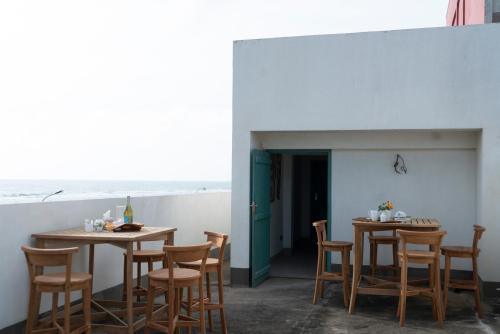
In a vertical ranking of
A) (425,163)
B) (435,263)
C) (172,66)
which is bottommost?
(435,263)

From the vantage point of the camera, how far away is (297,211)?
42.8 feet

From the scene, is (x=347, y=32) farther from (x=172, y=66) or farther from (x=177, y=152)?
(x=177, y=152)

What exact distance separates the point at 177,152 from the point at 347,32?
33.5m

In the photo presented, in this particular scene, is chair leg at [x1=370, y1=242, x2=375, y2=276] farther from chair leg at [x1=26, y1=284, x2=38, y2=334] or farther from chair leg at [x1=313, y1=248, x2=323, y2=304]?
chair leg at [x1=26, y1=284, x2=38, y2=334]

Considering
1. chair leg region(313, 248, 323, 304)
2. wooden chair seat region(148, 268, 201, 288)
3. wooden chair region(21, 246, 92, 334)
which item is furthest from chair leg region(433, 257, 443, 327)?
wooden chair region(21, 246, 92, 334)

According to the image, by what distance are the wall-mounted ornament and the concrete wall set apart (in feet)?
0.86

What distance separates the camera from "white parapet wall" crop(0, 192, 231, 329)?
509cm

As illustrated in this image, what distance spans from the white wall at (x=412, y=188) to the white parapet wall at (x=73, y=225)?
2.49m

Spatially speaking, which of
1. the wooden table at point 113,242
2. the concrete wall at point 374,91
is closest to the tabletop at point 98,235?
the wooden table at point 113,242

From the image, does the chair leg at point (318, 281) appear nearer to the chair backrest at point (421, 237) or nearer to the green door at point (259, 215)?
the green door at point (259, 215)

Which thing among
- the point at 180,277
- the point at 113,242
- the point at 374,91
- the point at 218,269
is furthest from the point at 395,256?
the point at 113,242

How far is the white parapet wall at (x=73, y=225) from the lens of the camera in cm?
509

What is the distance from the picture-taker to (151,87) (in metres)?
31.2

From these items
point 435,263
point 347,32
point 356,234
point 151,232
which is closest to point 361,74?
point 347,32
